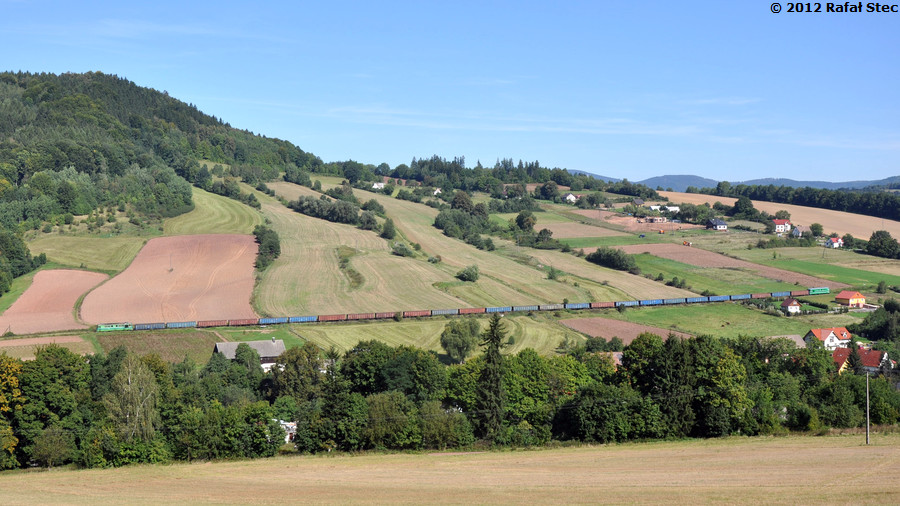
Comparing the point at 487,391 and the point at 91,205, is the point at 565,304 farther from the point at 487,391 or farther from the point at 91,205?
the point at 91,205

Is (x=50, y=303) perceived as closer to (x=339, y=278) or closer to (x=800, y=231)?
(x=339, y=278)

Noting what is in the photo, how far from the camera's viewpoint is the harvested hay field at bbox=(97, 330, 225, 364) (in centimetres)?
7606

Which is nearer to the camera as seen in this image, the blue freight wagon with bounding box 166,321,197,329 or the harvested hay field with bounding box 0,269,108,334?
the harvested hay field with bounding box 0,269,108,334

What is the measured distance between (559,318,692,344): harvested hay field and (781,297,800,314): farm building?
1853cm

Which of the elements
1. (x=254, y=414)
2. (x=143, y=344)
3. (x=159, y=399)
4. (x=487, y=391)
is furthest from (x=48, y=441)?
(x=143, y=344)

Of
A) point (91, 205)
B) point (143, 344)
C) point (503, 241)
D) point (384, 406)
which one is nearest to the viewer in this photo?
point (384, 406)

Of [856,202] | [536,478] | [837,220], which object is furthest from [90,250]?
[856,202]

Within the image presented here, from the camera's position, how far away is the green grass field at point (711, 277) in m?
110

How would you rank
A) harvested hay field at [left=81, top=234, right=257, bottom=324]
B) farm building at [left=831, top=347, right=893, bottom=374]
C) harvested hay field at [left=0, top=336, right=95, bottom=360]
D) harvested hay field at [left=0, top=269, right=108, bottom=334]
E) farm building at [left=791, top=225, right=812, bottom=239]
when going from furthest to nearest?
farm building at [left=791, top=225, right=812, bottom=239]
harvested hay field at [left=81, top=234, right=257, bottom=324]
harvested hay field at [left=0, top=269, right=108, bottom=334]
harvested hay field at [left=0, top=336, right=95, bottom=360]
farm building at [left=831, top=347, right=893, bottom=374]

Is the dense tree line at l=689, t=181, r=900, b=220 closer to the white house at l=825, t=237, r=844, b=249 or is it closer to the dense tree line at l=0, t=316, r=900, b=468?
the white house at l=825, t=237, r=844, b=249

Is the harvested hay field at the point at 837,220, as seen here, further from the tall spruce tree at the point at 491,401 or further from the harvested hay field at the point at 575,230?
the tall spruce tree at the point at 491,401

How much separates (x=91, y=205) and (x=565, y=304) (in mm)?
82229

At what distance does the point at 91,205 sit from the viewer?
13312 centimetres

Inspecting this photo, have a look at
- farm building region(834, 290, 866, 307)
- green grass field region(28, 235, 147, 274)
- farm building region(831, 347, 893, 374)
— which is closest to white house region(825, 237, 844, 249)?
farm building region(834, 290, 866, 307)
